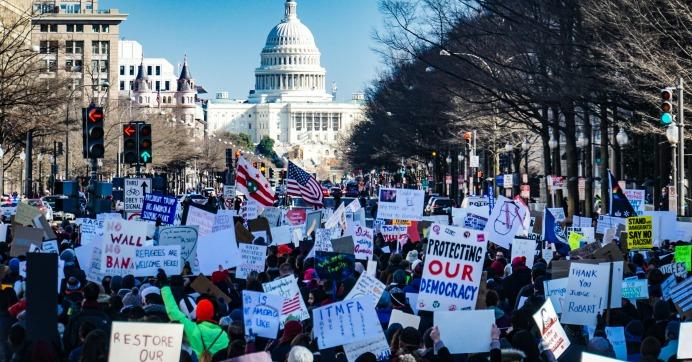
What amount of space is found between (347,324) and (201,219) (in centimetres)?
1217

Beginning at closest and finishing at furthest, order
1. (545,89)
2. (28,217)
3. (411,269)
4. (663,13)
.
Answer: (411,269)
(28,217)
(663,13)
(545,89)

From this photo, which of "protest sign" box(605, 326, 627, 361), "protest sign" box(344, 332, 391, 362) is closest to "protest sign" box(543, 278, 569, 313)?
"protest sign" box(605, 326, 627, 361)

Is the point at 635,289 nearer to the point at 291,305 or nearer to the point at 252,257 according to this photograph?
the point at 291,305

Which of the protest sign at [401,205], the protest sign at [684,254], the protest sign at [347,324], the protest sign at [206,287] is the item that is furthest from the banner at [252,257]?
the protest sign at [401,205]

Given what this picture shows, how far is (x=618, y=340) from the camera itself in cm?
1302

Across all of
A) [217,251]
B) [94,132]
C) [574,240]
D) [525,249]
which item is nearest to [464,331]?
[217,251]

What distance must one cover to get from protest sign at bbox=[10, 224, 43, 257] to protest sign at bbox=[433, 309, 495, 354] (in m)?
10.5

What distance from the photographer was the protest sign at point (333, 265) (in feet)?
61.5

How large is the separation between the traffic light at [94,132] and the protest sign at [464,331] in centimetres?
1676

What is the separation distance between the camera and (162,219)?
88.8 ft

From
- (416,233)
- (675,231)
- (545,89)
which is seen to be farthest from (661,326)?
(545,89)

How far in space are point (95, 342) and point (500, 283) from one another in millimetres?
7195

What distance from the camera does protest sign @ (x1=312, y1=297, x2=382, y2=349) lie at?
12.3 m

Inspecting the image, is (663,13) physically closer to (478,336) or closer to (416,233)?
(416,233)
